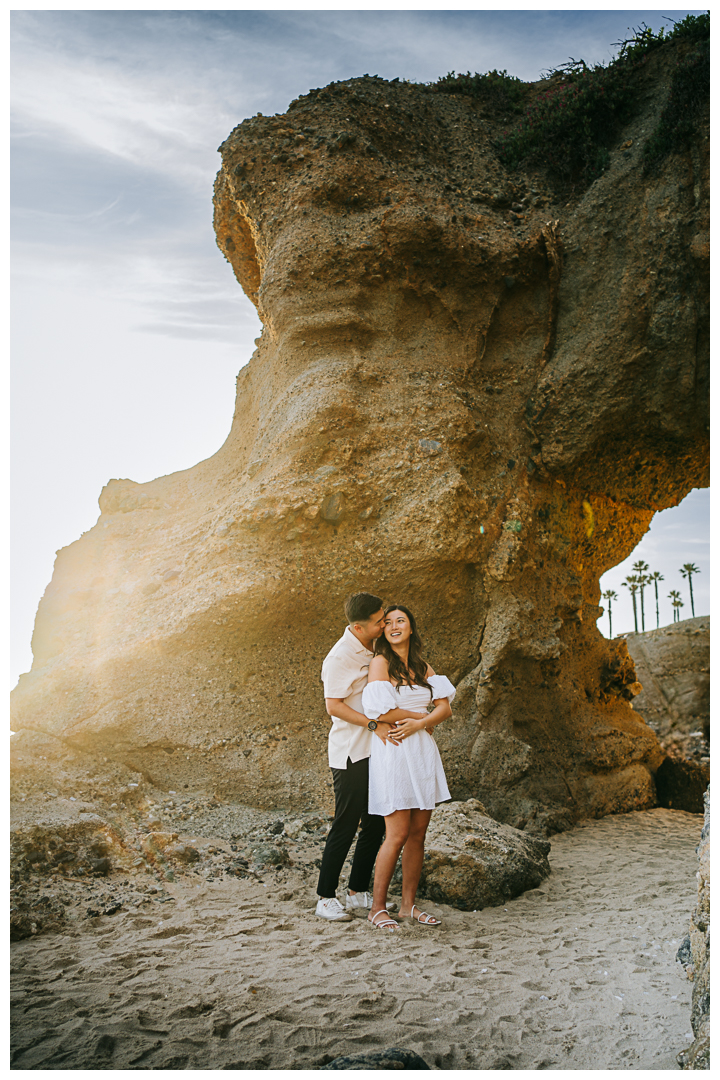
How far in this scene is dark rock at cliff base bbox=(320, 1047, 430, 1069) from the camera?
2295 mm

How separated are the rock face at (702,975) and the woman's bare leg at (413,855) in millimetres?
1410

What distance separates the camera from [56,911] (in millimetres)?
3881

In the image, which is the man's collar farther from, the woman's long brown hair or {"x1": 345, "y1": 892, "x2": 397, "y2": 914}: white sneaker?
{"x1": 345, "y1": 892, "x2": 397, "y2": 914}: white sneaker

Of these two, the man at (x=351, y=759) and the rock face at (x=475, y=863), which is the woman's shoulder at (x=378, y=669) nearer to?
the man at (x=351, y=759)

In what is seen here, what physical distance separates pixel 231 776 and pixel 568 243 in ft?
20.8

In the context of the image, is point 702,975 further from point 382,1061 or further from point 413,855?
point 413,855

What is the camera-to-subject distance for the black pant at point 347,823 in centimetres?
395

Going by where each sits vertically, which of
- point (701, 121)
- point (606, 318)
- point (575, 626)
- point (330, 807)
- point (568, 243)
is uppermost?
point (701, 121)

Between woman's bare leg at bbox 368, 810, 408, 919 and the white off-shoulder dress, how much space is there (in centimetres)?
8

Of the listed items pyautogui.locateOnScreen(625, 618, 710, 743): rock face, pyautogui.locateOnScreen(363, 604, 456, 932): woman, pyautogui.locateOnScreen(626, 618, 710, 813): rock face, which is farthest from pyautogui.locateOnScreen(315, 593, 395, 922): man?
pyautogui.locateOnScreen(625, 618, 710, 743): rock face

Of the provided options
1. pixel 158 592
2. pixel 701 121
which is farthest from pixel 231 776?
pixel 701 121

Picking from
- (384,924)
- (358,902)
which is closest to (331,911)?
(358,902)

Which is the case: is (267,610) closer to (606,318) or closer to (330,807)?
(330,807)

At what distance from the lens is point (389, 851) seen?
3760mm
